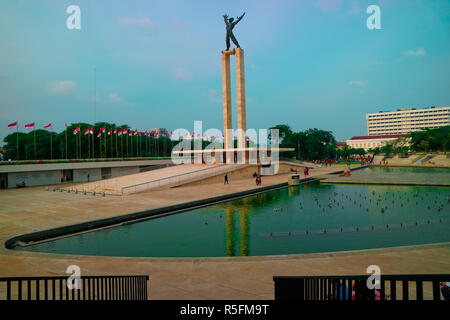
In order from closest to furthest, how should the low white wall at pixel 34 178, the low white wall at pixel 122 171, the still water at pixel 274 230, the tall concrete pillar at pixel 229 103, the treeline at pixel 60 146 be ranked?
the still water at pixel 274 230 → the low white wall at pixel 34 178 → the tall concrete pillar at pixel 229 103 → the low white wall at pixel 122 171 → the treeline at pixel 60 146

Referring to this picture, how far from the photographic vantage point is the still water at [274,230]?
10984mm

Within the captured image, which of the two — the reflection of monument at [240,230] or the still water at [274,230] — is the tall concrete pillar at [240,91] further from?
the reflection of monument at [240,230]

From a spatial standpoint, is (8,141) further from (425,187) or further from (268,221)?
(425,187)

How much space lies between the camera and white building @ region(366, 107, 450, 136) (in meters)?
134

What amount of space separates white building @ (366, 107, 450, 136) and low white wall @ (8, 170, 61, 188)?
139 m

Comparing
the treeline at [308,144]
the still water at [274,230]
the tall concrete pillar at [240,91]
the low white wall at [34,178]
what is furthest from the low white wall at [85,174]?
the treeline at [308,144]

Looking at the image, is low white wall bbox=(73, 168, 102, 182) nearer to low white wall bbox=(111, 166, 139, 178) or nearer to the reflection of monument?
low white wall bbox=(111, 166, 139, 178)

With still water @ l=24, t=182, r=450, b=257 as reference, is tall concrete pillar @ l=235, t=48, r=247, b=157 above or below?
above

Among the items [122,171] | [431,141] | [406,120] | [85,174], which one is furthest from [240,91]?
[406,120]

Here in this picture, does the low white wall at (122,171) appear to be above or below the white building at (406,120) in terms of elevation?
below

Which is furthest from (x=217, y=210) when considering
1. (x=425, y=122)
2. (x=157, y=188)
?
(x=425, y=122)

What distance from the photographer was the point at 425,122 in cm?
13675

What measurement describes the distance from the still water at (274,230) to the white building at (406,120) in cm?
13486

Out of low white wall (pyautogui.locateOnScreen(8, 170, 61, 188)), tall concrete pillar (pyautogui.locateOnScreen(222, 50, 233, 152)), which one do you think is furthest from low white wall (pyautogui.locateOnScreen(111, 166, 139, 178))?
tall concrete pillar (pyautogui.locateOnScreen(222, 50, 233, 152))
